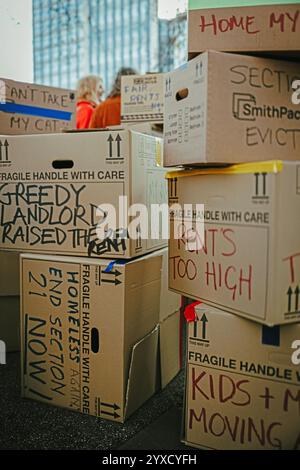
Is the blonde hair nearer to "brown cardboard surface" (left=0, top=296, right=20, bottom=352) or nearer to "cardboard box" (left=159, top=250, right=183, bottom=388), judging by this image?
"brown cardboard surface" (left=0, top=296, right=20, bottom=352)

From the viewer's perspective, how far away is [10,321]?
1.81 m

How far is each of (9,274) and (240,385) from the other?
101cm

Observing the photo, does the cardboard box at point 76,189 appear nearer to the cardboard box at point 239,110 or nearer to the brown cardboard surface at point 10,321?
the cardboard box at point 239,110

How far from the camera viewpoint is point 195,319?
1.15m

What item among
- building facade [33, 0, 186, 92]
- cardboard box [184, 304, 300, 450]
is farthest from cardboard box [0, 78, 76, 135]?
building facade [33, 0, 186, 92]

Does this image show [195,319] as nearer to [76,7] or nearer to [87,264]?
[87,264]

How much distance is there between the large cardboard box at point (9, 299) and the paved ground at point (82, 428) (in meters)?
0.35

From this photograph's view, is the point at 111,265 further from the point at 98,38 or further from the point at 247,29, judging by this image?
the point at 98,38

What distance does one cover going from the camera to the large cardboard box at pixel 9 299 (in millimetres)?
1756

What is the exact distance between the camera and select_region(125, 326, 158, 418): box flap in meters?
1.34

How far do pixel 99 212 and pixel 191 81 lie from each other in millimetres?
436

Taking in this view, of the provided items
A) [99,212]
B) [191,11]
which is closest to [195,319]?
[99,212]

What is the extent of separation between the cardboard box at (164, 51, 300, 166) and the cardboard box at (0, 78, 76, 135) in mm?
883

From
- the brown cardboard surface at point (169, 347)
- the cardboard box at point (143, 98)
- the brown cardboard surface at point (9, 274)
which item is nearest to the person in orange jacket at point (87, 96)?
the cardboard box at point (143, 98)
